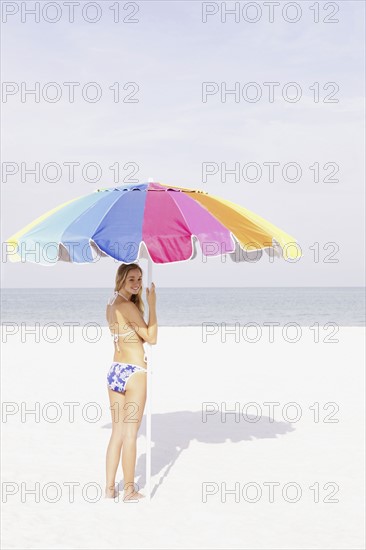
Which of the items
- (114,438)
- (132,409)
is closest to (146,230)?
(132,409)

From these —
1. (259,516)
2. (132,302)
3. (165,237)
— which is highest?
(165,237)

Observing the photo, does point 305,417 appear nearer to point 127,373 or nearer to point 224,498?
point 224,498

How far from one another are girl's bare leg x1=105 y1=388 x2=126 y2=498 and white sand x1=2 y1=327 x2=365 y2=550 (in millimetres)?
143

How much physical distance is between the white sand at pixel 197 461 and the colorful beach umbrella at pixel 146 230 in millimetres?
671

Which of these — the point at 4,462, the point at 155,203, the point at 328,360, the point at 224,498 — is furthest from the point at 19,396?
the point at 328,360

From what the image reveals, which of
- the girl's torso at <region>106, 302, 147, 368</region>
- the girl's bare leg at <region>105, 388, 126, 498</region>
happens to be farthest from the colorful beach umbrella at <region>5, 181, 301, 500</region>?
the girl's bare leg at <region>105, 388, 126, 498</region>

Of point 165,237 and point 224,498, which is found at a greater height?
point 165,237

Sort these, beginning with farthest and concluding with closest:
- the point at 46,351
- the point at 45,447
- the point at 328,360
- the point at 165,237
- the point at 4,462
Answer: the point at 46,351
the point at 328,360
the point at 45,447
the point at 4,462
the point at 165,237

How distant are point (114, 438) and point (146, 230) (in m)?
1.94

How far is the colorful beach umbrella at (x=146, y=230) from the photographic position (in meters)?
5.04

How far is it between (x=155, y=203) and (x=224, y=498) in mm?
2671

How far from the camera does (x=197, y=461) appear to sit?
23.9 feet

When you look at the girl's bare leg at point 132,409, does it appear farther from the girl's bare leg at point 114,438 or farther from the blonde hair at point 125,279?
the blonde hair at point 125,279

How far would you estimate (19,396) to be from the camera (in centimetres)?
1099
